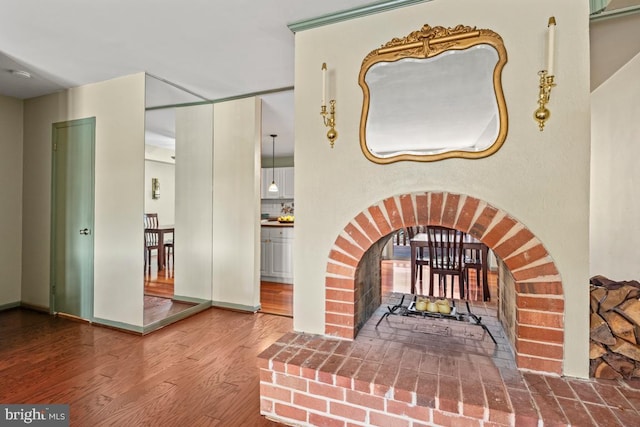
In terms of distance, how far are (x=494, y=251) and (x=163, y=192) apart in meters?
3.18

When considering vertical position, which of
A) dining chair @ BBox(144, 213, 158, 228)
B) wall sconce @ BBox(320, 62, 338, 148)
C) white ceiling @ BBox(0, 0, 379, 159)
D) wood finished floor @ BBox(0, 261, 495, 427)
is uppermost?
white ceiling @ BBox(0, 0, 379, 159)

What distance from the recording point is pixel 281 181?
696 centimetres

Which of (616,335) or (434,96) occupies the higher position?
(434,96)

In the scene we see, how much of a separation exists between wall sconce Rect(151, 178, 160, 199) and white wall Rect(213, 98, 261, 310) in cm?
58

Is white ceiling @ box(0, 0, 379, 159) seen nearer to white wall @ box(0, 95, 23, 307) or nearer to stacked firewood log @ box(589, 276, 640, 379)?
white wall @ box(0, 95, 23, 307)

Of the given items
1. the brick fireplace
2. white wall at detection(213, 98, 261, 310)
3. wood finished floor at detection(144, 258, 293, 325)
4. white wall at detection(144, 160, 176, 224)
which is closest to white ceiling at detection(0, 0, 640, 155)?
white wall at detection(213, 98, 261, 310)

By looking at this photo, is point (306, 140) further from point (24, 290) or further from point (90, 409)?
point (24, 290)

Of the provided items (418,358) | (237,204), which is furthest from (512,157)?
(237,204)

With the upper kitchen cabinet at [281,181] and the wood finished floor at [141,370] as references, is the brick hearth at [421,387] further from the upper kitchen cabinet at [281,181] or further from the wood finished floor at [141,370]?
the upper kitchen cabinet at [281,181]

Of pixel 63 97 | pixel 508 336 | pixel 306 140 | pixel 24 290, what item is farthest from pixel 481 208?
pixel 24 290

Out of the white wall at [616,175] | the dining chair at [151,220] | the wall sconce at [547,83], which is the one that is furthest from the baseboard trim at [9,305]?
the white wall at [616,175]

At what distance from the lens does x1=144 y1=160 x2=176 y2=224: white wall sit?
10.0ft

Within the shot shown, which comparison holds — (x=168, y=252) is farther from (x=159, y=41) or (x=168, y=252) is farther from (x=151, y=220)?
(x=159, y=41)

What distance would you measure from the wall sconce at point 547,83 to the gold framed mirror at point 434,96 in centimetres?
15
